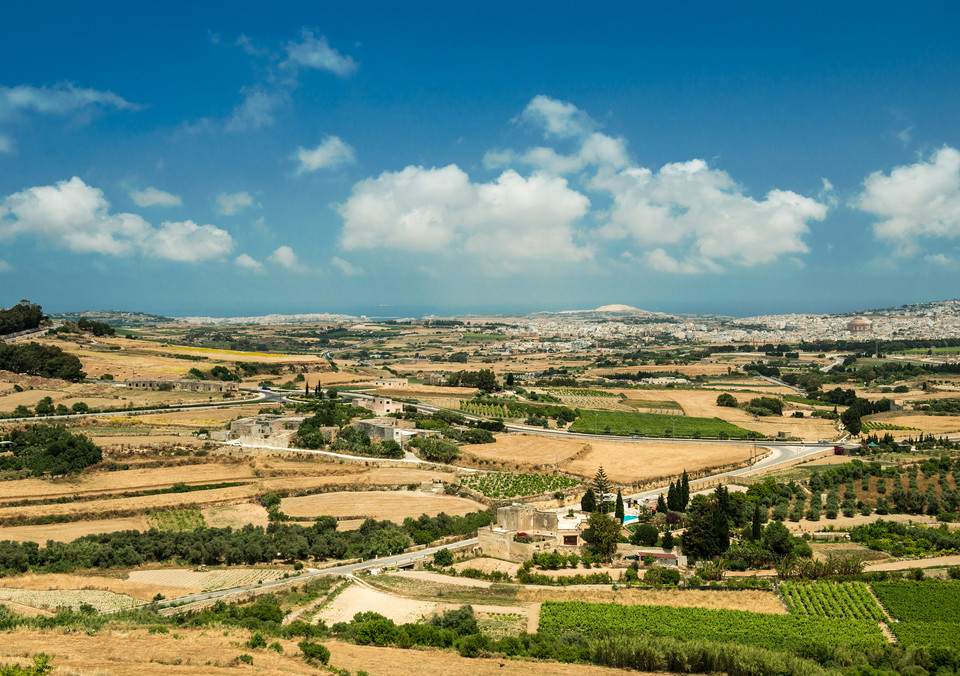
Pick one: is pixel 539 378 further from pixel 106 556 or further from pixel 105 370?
pixel 106 556

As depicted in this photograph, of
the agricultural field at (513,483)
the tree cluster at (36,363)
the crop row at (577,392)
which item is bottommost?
the agricultural field at (513,483)

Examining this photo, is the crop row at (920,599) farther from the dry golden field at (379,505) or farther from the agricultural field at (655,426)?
the agricultural field at (655,426)

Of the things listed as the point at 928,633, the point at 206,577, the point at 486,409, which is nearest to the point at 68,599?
the point at 206,577

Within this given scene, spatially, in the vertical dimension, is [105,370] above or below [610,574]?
above

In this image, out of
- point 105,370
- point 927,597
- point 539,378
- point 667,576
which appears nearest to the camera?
point 927,597

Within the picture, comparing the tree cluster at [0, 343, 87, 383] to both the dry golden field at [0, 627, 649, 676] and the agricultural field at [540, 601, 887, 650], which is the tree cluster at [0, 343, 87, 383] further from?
the agricultural field at [540, 601, 887, 650]

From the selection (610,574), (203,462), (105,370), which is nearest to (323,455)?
(203,462)

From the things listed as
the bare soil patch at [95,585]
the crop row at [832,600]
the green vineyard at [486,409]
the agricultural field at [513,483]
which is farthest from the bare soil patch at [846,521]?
the green vineyard at [486,409]
